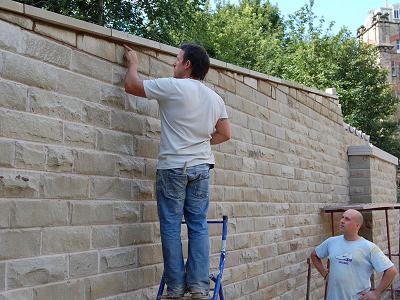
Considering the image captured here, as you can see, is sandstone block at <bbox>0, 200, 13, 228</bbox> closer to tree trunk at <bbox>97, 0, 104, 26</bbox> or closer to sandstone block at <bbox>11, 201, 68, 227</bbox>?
sandstone block at <bbox>11, 201, 68, 227</bbox>

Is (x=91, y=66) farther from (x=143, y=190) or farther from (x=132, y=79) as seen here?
(x=143, y=190)

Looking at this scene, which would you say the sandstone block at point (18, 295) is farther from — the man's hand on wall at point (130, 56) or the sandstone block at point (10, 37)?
the man's hand on wall at point (130, 56)

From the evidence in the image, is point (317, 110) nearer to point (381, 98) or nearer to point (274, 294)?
point (274, 294)

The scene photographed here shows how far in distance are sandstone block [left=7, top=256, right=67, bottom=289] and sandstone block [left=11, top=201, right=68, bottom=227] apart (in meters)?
0.23

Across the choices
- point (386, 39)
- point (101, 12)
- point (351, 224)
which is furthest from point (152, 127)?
point (386, 39)

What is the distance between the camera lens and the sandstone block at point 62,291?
357 centimetres

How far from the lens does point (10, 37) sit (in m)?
3.52

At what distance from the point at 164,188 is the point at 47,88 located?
1109mm

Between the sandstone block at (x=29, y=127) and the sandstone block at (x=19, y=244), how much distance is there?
600 mm

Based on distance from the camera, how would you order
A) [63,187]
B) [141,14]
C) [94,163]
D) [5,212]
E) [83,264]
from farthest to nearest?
[141,14], [94,163], [83,264], [63,187], [5,212]

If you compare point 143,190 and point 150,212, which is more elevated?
point 143,190

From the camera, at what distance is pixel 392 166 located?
14.3 metres

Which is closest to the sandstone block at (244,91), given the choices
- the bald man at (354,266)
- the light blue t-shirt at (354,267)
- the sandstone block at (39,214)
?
the bald man at (354,266)

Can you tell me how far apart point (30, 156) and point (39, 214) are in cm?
38
